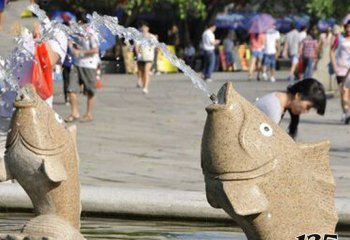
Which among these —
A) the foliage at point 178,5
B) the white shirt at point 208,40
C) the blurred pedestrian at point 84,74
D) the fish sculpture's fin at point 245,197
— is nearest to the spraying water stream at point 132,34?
the fish sculpture's fin at point 245,197

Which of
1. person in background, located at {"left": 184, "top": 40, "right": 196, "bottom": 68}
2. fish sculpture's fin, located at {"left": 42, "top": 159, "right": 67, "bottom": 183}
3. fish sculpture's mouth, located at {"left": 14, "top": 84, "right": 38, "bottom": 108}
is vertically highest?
fish sculpture's mouth, located at {"left": 14, "top": 84, "right": 38, "bottom": 108}

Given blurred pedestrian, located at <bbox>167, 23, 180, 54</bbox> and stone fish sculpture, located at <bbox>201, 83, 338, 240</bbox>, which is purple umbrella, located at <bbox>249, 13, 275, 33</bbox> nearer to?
blurred pedestrian, located at <bbox>167, 23, 180, 54</bbox>

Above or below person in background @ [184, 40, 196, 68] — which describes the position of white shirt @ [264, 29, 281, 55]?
above

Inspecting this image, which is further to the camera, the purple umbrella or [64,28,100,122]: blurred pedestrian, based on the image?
the purple umbrella

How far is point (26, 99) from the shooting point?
750 cm

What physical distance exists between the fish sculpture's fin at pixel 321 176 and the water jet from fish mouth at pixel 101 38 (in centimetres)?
56

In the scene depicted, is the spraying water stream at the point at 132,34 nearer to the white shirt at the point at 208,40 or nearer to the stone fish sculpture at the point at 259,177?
the stone fish sculpture at the point at 259,177

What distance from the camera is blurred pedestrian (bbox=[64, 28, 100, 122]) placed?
65.3 feet

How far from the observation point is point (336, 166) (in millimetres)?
13648

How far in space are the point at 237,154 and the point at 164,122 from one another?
13489 mm

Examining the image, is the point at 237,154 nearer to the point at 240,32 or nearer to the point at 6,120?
the point at 6,120

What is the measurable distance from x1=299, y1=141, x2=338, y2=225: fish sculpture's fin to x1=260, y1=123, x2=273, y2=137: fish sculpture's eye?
23 centimetres

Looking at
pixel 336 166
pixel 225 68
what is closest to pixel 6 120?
pixel 336 166

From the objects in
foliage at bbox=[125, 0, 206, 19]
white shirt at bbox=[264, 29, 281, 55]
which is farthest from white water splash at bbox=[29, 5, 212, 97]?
foliage at bbox=[125, 0, 206, 19]
